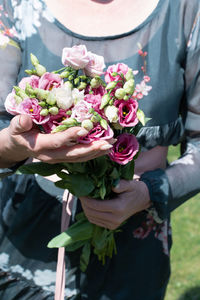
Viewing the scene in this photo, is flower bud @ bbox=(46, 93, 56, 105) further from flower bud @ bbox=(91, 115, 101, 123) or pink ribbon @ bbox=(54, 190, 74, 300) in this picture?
pink ribbon @ bbox=(54, 190, 74, 300)

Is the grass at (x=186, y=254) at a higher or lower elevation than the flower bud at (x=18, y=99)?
lower

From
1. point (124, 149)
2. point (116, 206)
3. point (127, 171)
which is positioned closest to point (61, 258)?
point (116, 206)

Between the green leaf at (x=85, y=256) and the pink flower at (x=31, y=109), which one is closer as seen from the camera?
the pink flower at (x=31, y=109)

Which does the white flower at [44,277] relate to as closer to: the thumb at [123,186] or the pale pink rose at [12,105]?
the thumb at [123,186]

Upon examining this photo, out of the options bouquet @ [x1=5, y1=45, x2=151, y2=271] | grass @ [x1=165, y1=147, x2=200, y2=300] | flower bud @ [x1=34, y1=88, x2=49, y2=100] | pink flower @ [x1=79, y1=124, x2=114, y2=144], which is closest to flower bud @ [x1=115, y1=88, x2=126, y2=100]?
bouquet @ [x1=5, y1=45, x2=151, y2=271]

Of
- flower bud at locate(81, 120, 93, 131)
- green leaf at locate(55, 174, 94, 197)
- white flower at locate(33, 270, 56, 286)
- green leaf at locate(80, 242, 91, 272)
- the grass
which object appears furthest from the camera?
the grass

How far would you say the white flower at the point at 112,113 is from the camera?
1458 mm

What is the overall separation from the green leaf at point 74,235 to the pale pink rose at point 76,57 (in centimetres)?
63

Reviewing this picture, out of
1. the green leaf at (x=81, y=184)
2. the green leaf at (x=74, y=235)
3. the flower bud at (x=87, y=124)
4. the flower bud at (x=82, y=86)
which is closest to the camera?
the flower bud at (x=87, y=124)

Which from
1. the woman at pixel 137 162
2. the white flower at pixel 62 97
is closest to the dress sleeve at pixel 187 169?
the woman at pixel 137 162

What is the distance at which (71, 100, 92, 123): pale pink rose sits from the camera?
1.43 meters

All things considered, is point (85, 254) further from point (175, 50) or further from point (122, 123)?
point (175, 50)

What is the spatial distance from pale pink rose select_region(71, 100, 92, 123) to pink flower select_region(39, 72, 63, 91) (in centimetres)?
11

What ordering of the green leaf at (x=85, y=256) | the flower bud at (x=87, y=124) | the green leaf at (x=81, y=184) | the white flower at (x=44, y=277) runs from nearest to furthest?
the flower bud at (x=87, y=124)
the green leaf at (x=81, y=184)
the green leaf at (x=85, y=256)
the white flower at (x=44, y=277)
